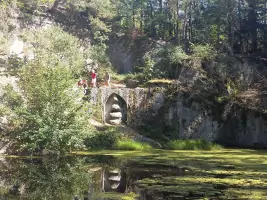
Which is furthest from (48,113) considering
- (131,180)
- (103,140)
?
(131,180)

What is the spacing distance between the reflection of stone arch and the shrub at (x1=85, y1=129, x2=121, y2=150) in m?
4.24

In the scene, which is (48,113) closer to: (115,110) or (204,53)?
(115,110)

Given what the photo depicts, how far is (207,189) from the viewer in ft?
28.7

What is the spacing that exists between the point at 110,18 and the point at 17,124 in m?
23.0

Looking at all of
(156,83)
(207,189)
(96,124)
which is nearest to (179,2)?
Result: (156,83)

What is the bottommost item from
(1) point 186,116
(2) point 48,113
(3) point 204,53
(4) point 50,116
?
(1) point 186,116

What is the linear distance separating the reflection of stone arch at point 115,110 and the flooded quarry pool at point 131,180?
11.5 m

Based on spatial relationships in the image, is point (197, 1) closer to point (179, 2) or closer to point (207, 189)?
point (179, 2)

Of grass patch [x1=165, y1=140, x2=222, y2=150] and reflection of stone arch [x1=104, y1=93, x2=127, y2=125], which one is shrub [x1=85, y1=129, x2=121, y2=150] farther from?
reflection of stone arch [x1=104, y1=93, x2=127, y2=125]

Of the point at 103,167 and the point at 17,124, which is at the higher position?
the point at 17,124

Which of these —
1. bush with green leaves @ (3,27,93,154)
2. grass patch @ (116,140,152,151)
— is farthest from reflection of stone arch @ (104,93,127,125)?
bush with green leaves @ (3,27,93,154)

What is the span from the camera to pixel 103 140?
21391mm

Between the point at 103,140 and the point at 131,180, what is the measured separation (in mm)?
11136

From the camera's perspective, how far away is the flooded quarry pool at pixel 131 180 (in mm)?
8266
